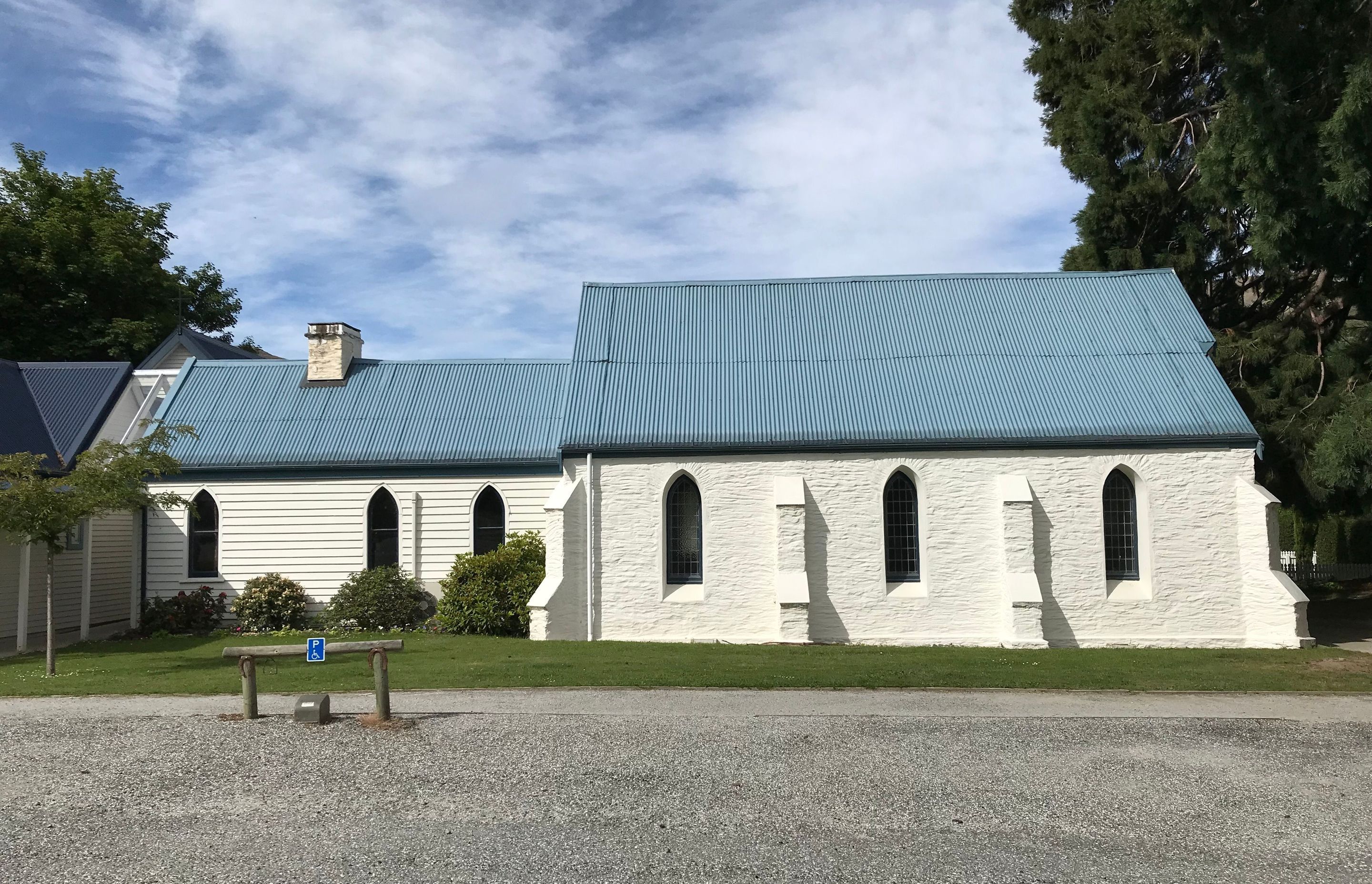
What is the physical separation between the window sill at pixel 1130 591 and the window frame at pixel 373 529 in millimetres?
14554

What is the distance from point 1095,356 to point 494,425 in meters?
13.1

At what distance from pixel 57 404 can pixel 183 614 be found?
6696 mm

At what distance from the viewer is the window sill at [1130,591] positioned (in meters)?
19.5

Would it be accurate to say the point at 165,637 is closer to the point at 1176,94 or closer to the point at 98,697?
the point at 98,697

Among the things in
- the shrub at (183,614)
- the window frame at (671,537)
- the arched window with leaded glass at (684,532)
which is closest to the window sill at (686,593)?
the window frame at (671,537)

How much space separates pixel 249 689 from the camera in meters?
11.7

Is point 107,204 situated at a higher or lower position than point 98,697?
higher

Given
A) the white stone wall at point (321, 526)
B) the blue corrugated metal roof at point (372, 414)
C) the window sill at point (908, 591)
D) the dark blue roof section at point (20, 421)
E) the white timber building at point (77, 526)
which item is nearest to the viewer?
the window sill at point (908, 591)

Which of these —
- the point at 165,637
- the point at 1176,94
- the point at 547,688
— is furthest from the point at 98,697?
the point at 1176,94

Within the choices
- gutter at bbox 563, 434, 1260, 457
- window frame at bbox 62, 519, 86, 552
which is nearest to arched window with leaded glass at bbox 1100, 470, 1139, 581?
gutter at bbox 563, 434, 1260, 457

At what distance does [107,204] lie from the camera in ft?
127

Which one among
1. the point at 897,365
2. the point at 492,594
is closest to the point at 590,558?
the point at 492,594

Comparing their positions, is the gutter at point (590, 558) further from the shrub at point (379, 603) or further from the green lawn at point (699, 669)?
the shrub at point (379, 603)

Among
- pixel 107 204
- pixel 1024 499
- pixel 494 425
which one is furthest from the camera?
pixel 107 204
